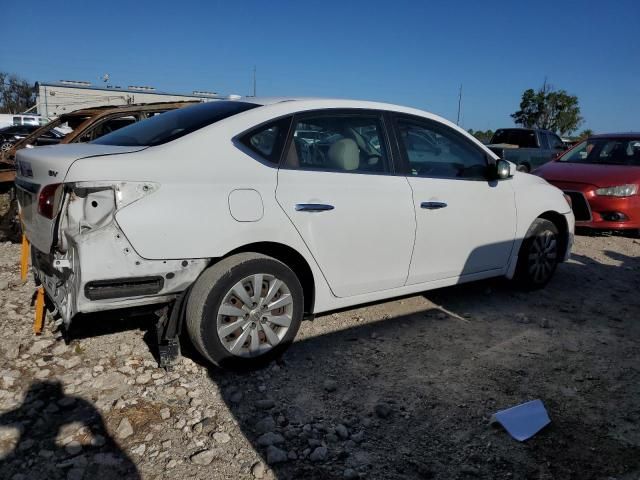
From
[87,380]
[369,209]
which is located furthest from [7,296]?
[369,209]

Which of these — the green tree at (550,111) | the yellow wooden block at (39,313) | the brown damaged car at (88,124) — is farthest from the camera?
the green tree at (550,111)

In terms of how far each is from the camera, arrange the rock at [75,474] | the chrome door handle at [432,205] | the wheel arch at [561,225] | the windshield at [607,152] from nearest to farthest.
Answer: the rock at [75,474], the chrome door handle at [432,205], the wheel arch at [561,225], the windshield at [607,152]

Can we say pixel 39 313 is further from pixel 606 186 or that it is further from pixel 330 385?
pixel 606 186

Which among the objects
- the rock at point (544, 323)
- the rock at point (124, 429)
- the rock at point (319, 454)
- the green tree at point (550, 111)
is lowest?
the rock at point (319, 454)

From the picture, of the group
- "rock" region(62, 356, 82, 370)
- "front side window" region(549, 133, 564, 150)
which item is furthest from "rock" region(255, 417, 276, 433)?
"front side window" region(549, 133, 564, 150)

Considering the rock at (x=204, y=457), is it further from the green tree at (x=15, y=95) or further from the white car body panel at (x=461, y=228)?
the green tree at (x=15, y=95)

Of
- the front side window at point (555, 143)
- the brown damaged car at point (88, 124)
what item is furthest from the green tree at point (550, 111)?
the brown damaged car at point (88, 124)

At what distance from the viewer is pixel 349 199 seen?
3.35m

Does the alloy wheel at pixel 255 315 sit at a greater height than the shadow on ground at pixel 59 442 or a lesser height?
greater

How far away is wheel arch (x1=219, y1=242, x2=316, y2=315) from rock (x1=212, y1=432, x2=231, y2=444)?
943 millimetres

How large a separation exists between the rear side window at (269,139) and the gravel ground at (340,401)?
4.33 feet

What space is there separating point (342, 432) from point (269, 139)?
1.78m

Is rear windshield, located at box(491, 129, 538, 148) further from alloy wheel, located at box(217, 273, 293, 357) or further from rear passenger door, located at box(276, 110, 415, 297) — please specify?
alloy wheel, located at box(217, 273, 293, 357)

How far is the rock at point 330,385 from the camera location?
3076 mm
